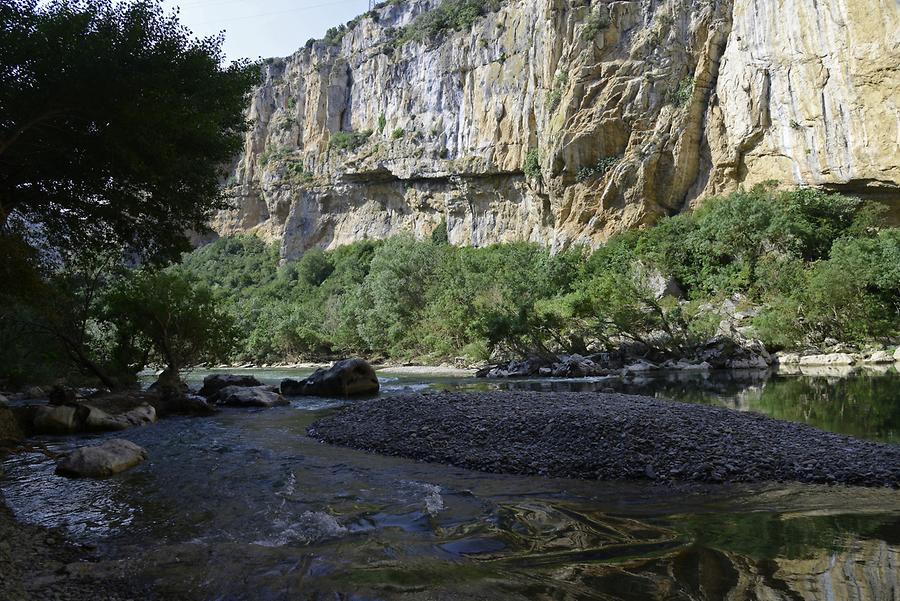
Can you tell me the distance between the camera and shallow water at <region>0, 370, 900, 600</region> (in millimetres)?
4195

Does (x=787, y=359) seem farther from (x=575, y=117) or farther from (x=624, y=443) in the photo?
(x=575, y=117)

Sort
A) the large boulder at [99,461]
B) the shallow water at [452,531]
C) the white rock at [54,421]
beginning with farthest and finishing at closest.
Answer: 1. the white rock at [54,421]
2. the large boulder at [99,461]
3. the shallow water at [452,531]

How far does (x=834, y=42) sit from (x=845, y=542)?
135ft

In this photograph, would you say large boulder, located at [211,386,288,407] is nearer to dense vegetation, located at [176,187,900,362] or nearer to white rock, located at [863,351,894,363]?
dense vegetation, located at [176,187,900,362]

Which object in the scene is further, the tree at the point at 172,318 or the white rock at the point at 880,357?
the white rock at the point at 880,357

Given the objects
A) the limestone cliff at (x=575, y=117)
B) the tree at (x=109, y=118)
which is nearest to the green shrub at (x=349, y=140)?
the limestone cliff at (x=575, y=117)

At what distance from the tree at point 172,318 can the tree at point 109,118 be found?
26.4ft

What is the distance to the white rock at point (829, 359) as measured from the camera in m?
26.5

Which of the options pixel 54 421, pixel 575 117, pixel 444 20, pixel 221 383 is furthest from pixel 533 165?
pixel 54 421

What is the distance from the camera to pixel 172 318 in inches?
786

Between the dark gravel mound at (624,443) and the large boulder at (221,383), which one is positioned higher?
the dark gravel mound at (624,443)

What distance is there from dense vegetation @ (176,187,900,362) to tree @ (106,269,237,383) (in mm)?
1148

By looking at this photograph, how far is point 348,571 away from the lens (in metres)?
4.56

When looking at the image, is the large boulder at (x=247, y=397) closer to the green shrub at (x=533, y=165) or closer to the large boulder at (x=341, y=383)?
the large boulder at (x=341, y=383)
